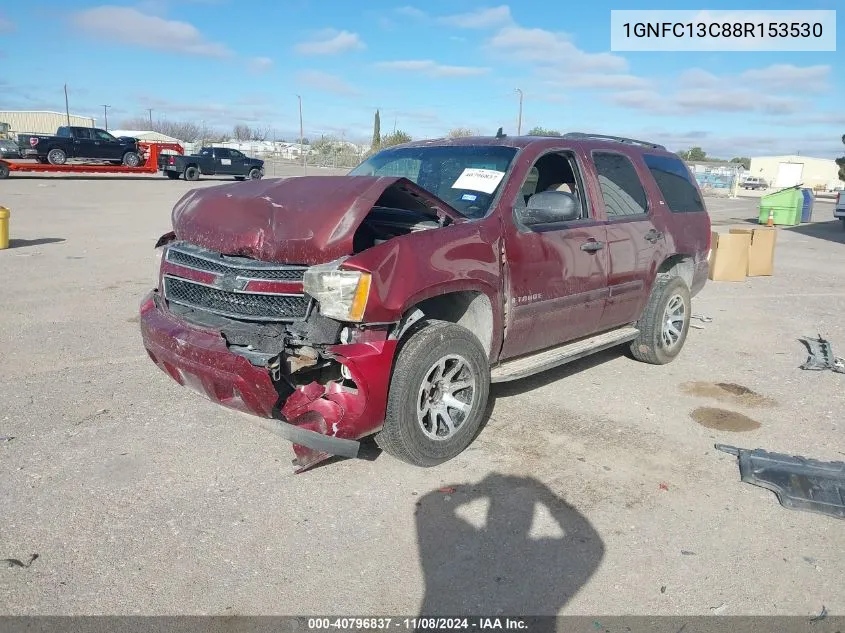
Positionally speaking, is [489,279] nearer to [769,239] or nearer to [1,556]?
[1,556]

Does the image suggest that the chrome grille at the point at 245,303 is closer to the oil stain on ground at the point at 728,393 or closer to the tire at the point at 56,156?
the oil stain on ground at the point at 728,393

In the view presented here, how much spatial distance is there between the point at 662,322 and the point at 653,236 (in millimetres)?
793

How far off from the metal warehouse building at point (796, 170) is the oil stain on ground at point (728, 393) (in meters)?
81.1

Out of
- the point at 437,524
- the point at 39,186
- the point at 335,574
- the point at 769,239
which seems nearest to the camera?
the point at 335,574

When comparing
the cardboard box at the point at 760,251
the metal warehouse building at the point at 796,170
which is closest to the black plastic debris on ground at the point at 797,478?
A: the cardboard box at the point at 760,251

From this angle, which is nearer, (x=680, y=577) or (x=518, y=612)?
(x=518, y=612)

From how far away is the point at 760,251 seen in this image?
11.3 metres

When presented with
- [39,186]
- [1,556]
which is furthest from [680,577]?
[39,186]

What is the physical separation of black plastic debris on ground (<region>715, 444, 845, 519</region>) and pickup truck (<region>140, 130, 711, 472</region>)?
1.25 meters

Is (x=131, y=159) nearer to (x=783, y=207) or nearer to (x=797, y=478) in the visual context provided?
(x=783, y=207)

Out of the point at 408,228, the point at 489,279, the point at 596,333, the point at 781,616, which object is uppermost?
the point at 408,228

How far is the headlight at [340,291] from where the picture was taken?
332 centimetres

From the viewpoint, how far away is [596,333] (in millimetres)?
5418

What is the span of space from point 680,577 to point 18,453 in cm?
364
